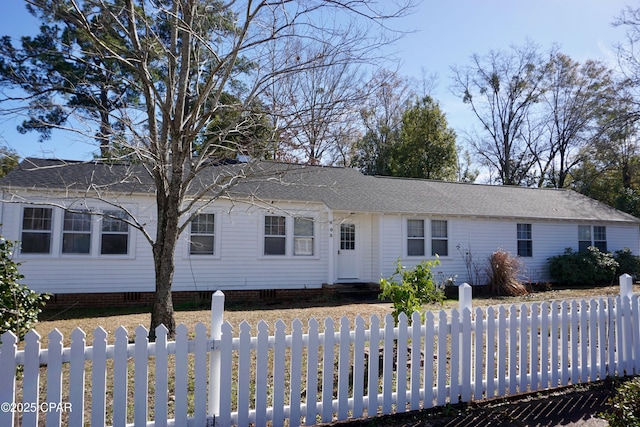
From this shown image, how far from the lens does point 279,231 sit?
13258mm

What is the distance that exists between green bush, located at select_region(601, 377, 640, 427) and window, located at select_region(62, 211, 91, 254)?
39.5 ft

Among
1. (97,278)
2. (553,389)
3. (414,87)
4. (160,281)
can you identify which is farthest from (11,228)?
(414,87)

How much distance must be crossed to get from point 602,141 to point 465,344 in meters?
33.5

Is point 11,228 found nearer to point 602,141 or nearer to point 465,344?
point 465,344

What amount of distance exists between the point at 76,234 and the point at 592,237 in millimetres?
19411

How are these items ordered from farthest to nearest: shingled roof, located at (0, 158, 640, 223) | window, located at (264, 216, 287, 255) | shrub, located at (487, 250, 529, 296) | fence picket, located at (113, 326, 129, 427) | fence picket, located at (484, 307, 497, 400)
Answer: shrub, located at (487, 250, 529, 296) → window, located at (264, 216, 287, 255) → shingled roof, located at (0, 158, 640, 223) → fence picket, located at (484, 307, 497, 400) → fence picket, located at (113, 326, 129, 427)

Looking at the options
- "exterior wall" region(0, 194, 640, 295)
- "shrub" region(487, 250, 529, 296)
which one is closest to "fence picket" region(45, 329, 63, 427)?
"exterior wall" region(0, 194, 640, 295)

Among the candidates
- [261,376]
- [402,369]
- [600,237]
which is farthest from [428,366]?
[600,237]

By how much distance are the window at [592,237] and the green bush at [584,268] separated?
0.85 meters

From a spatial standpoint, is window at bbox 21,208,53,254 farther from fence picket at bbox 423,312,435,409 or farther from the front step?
fence picket at bbox 423,312,435,409

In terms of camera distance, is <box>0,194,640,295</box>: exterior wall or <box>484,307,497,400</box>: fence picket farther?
<box>0,194,640,295</box>: exterior wall

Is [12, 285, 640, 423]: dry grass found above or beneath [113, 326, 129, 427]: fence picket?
beneath

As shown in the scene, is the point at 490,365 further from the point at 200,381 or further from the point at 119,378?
the point at 119,378

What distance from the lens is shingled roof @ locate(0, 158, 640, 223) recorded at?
37.8 ft
